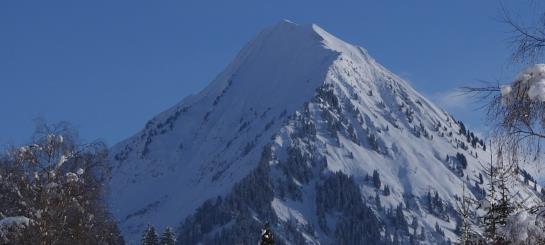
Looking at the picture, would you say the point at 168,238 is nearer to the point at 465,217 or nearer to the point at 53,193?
the point at 465,217

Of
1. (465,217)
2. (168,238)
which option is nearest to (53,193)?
(465,217)

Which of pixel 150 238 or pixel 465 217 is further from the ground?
pixel 150 238

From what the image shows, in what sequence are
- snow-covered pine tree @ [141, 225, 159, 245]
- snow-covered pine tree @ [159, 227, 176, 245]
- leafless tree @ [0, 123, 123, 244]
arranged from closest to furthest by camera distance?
leafless tree @ [0, 123, 123, 244] < snow-covered pine tree @ [141, 225, 159, 245] < snow-covered pine tree @ [159, 227, 176, 245]

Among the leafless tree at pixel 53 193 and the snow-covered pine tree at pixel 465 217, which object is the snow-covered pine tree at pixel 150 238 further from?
the leafless tree at pixel 53 193

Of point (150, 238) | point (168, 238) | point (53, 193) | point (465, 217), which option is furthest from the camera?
point (168, 238)

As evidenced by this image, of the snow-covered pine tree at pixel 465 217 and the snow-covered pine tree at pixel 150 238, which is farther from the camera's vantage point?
the snow-covered pine tree at pixel 150 238

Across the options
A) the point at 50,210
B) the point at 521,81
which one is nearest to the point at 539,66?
the point at 521,81

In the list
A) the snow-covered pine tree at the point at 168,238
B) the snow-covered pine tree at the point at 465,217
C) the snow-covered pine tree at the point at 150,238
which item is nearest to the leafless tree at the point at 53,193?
the snow-covered pine tree at the point at 465,217

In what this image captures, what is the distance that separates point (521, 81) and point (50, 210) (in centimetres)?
1194

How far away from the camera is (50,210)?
17.3m

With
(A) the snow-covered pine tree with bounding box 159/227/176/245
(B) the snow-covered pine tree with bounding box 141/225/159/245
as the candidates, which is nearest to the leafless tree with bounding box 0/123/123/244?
(B) the snow-covered pine tree with bounding box 141/225/159/245

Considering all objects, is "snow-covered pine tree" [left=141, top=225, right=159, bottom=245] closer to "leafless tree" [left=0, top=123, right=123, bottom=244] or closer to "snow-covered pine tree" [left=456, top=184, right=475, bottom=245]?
"snow-covered pine tree" [left=456, top=184, right=475, bottom=245]

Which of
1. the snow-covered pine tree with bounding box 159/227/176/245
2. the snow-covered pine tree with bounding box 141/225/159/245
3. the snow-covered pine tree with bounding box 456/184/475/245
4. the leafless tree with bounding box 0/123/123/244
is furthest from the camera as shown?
the snow-covered pine tree with bounding box 159/227/176/245

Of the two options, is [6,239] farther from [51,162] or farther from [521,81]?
[521,81]
